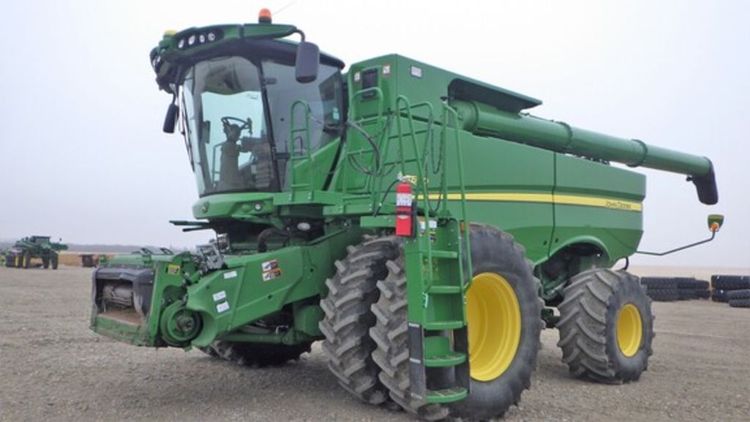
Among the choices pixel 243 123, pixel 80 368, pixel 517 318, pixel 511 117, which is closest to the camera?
pixel 517 318

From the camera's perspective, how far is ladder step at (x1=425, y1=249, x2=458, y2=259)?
450cm

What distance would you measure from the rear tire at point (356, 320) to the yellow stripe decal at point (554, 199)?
2.64ft

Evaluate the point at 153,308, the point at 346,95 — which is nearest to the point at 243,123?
A: the point at 346,95

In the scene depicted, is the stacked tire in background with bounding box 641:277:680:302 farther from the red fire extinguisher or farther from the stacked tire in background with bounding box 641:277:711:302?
the red fire extinguisher

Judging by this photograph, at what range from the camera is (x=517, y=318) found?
5.25m

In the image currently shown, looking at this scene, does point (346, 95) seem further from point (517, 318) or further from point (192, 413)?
point (192, 413)

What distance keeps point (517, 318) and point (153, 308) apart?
2.76 meters

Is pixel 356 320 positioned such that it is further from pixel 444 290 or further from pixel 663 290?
pixel 663 290

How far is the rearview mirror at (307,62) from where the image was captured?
473 centimetres

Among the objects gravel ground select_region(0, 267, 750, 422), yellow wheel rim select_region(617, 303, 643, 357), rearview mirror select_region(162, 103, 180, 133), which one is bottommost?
gravel ground select_region(0, 267, 750, 422)

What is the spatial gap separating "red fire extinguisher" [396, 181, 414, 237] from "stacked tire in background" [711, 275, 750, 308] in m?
15.5

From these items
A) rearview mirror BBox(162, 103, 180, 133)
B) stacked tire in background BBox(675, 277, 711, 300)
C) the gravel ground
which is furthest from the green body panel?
rearview mirror BBox(162, 103, 180, 133)

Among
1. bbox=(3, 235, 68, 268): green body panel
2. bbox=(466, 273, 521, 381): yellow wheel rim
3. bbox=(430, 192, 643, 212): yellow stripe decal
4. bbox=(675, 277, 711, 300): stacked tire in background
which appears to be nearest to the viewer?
bbox=(466, 273, 521, 381): yellow wheel rim

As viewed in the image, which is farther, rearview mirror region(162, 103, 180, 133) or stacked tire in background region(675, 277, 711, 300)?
stacked tire in background region(675, 277, 711, 300)
